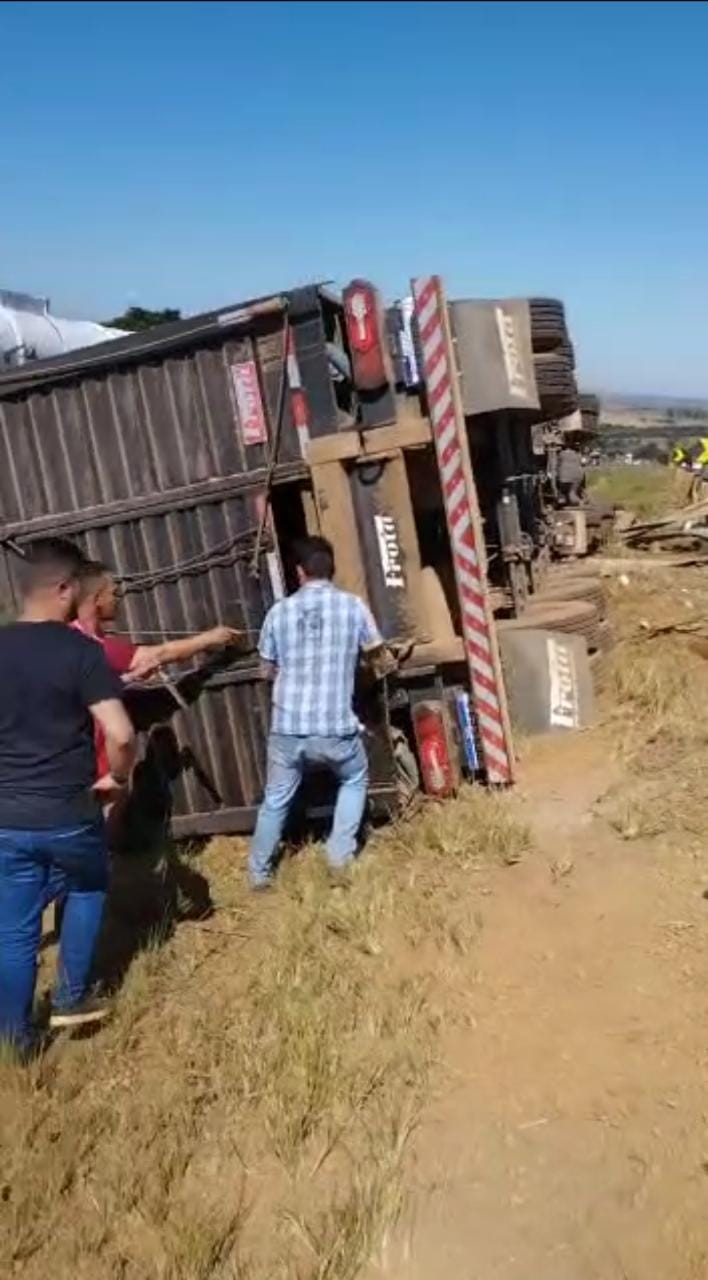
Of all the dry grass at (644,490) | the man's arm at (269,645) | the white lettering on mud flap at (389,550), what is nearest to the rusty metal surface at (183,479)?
the man's arm at (269,645)

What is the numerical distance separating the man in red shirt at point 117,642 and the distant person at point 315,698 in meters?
0.32

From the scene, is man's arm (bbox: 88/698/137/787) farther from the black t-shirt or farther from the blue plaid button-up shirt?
the blue plaid button-up shirt

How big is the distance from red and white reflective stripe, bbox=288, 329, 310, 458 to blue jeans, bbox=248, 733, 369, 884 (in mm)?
1396

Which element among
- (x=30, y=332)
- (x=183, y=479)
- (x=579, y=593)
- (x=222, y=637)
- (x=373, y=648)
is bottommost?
(x=579, y=593)

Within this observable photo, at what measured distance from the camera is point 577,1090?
12.6ft

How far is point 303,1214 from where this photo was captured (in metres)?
3.36

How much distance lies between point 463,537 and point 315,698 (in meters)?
1.11

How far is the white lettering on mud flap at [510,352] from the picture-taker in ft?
20.7

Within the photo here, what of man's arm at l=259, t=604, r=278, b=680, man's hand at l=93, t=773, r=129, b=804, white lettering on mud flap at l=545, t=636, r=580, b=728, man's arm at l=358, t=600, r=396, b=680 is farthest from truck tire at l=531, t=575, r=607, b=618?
man's hand at l=93, t=773, r=129, b=804

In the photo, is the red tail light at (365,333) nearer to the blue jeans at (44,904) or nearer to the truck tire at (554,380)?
the truck tire at (554,380)

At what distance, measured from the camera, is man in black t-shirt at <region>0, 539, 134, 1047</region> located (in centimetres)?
424

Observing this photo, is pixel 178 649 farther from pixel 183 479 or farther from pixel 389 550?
pixel 389 550

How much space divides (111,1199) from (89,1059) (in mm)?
867

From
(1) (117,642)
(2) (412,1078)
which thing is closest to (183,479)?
(1) (117,642)
